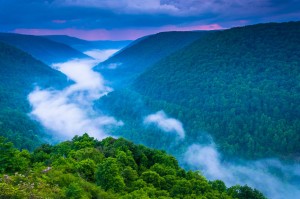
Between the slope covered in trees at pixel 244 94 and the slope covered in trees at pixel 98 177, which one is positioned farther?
the slope covered in trees at pixel 244 94

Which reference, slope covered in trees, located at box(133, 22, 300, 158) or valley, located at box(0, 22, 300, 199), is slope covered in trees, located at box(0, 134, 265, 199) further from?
slope covered in trees, located at box(133, 22, 300, 158)

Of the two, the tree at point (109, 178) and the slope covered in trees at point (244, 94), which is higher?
the slope covered in trees at point (244, 94)

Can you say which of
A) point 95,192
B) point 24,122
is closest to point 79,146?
point 95,192

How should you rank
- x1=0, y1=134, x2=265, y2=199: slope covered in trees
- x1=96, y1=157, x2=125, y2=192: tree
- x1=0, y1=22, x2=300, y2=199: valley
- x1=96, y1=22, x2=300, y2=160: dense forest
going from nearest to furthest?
1. x1=0, y1=134, x2=265, y2=199: slope covered in trees
2. x1=96, y1=157, x2=125, y2=192: tree
3. x1=0, y1=22, x2=300, y2=199: valley
4. x1=96, y1=22, x2=300, y2=160: dense forest

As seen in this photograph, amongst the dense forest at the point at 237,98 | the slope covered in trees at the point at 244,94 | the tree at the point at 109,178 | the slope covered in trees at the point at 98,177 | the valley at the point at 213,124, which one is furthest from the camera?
the dense forest at the point at 237,98

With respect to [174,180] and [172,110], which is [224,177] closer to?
[172,110]

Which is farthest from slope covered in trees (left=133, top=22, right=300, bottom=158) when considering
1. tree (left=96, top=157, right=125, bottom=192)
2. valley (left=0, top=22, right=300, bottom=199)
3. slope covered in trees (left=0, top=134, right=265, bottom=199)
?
tree (left=96, top=157, right=125, bottom=192)

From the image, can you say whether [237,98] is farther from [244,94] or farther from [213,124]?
[213,124]

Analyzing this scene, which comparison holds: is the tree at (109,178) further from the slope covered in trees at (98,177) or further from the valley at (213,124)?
the valley at (213,124)

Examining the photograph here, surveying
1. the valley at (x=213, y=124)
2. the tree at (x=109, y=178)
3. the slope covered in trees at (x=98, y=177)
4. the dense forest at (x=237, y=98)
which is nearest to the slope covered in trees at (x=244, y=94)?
the dense forest at (x=237, y=98)
